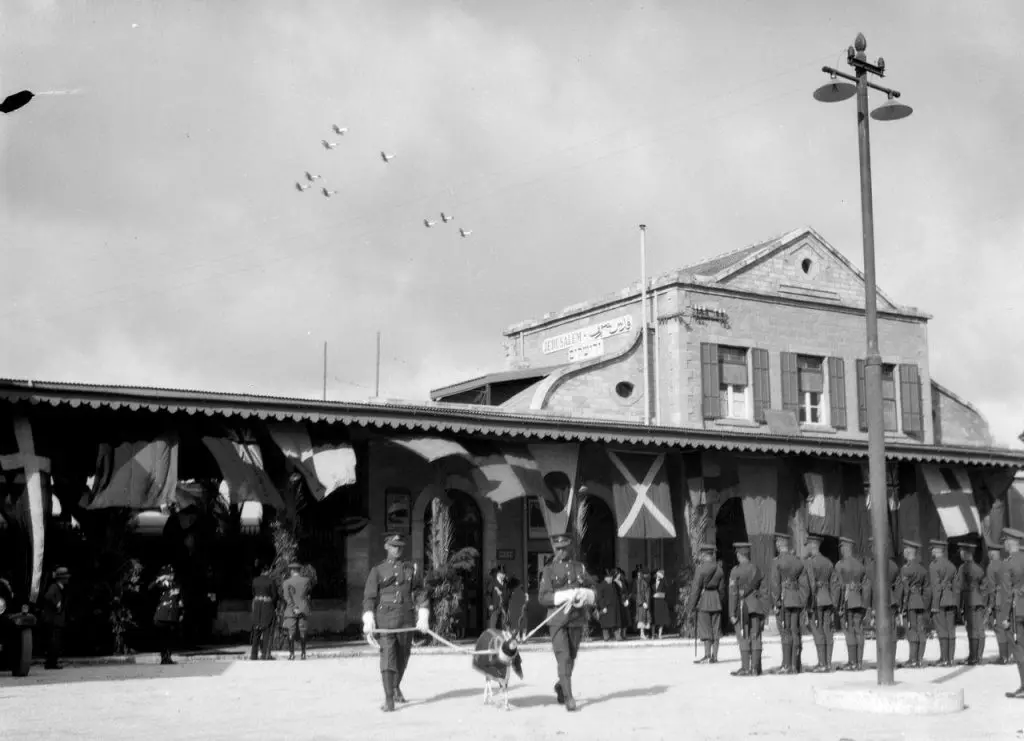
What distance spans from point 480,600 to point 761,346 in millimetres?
11846

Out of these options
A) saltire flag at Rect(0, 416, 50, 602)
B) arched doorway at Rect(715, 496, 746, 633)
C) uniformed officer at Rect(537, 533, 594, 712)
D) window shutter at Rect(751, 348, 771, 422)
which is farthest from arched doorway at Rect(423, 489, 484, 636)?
uniformed officer at Rect(537, 533, 594, 712)

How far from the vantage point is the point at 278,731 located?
10.4m

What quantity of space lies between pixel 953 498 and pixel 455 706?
19.5 m

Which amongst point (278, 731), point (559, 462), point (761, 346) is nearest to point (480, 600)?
point (559, 462)

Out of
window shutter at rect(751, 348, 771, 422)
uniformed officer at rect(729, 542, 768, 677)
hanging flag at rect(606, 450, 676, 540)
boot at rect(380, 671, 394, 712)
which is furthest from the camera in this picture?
window shutter at rect(751, 348, 771, 422)

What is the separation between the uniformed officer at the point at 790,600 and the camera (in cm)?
1552

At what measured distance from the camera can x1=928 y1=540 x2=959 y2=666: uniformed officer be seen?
16672 mm

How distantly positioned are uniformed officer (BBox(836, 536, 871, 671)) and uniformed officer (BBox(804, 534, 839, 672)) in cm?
20

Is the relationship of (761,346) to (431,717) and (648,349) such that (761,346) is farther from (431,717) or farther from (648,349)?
(431,717)

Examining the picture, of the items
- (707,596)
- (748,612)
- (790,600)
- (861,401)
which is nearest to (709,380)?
(861,401)

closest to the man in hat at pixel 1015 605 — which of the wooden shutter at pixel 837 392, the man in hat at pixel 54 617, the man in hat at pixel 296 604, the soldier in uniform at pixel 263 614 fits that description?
the man in hat at pixel 296 604

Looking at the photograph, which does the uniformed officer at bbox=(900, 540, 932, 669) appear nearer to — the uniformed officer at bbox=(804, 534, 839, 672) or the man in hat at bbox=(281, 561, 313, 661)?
the uniformed officer at bbox=(804, 534, 839, 672)

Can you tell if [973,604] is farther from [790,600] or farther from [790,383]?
[790,383]

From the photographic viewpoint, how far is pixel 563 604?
11719 mm
